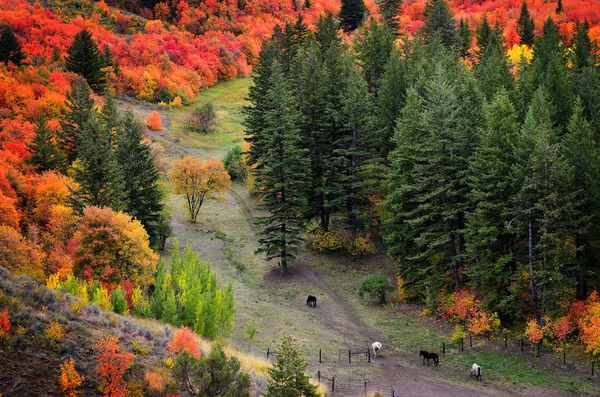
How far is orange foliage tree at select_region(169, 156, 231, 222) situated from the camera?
68188 mm

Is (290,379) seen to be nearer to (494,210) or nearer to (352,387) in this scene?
(352,387)

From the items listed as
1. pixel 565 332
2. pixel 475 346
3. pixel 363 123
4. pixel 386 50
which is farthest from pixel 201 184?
pixel 565 332

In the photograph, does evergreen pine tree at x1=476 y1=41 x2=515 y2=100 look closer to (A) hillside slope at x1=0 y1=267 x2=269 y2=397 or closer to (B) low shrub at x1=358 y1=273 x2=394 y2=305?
(B) low shrub at x1=358 y1=273 x2=394 y2=305

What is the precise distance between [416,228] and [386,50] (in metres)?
29.0

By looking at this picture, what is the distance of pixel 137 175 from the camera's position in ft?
185

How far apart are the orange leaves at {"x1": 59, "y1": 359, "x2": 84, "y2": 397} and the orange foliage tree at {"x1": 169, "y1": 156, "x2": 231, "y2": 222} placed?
44593 mm

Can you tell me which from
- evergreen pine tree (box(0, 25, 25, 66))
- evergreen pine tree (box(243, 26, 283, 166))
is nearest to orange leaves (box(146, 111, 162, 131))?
evergreen pine tree (box(0, 25, 25, 66))

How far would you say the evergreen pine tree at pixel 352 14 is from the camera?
11394cm

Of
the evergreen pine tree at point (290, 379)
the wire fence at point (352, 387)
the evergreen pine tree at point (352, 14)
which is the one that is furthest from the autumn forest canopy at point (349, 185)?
the evergreen pine tree at point (352, 14)

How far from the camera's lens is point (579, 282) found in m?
40.4

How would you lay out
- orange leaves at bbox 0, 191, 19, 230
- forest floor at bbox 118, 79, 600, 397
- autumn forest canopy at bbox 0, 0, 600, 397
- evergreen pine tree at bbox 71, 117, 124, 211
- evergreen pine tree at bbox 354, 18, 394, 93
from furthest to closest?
evergreen pine tree at bbox 354, 18, 394, 93
evergreen pine tree at bbox 71, 117, 124, 211
orange leaves at bbox 0, 191, 19, 230
autumn forest canopy at bbox 0, 0, 600, 397
forest floor at bbox 118, 79, 600, 397

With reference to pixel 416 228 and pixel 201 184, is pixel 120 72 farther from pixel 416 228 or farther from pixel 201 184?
pixel 416 228

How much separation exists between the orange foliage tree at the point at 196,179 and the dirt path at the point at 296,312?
281cm

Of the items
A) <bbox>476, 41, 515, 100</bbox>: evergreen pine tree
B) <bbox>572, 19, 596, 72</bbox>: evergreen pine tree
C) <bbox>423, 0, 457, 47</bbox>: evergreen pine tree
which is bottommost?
<bbox>476, 41, 515, 100</bbox>: evergreen pine tree
